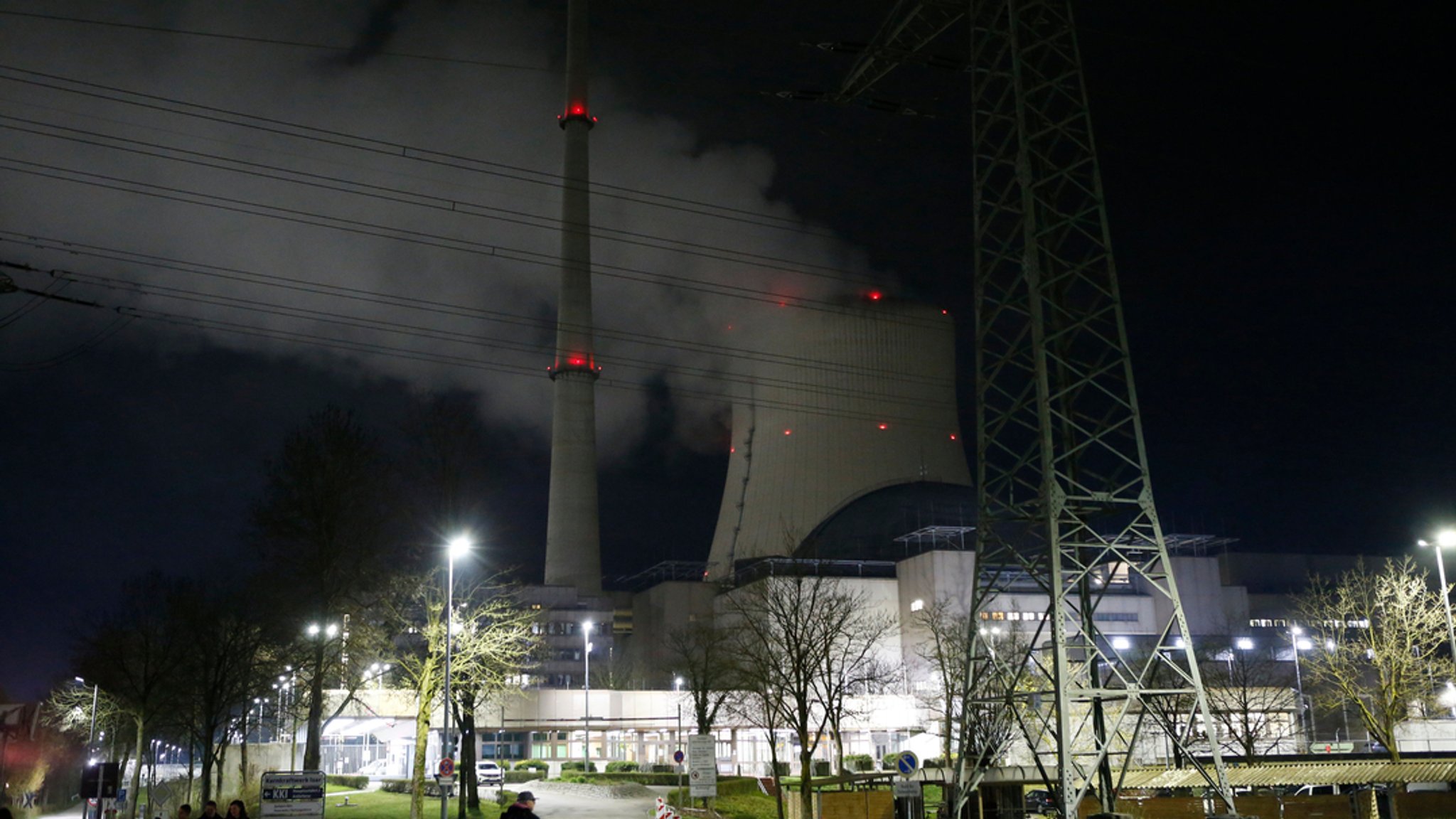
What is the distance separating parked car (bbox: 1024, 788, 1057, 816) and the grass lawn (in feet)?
56.5

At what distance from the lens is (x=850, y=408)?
68125mm

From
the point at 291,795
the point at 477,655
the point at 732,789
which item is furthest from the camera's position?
the point at 732,789

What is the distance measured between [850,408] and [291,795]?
5011 centimetres

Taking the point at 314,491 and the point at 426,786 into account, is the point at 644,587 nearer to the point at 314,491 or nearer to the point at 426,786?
the point at 426,786

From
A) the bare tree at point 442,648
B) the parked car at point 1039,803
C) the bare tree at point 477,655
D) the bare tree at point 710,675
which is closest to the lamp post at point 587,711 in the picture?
the bare tree at point 710,675

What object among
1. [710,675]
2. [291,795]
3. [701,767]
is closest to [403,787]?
[710,675]

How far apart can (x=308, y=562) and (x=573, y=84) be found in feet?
213

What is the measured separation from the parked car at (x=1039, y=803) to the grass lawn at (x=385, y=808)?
17227mm

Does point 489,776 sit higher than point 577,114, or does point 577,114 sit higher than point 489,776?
point 577,114

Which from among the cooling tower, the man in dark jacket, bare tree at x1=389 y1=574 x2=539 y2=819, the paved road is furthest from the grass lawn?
the cooling tower

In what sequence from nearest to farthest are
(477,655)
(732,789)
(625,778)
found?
(477,655) → (732,789) → (625,778)

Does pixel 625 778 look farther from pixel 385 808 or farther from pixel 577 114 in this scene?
pixel 577 114

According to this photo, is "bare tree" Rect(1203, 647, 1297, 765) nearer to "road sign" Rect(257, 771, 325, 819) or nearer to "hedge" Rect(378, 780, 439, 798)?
"hedge" Rect(378, 780, 439, 798)

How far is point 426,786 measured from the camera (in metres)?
46.0
